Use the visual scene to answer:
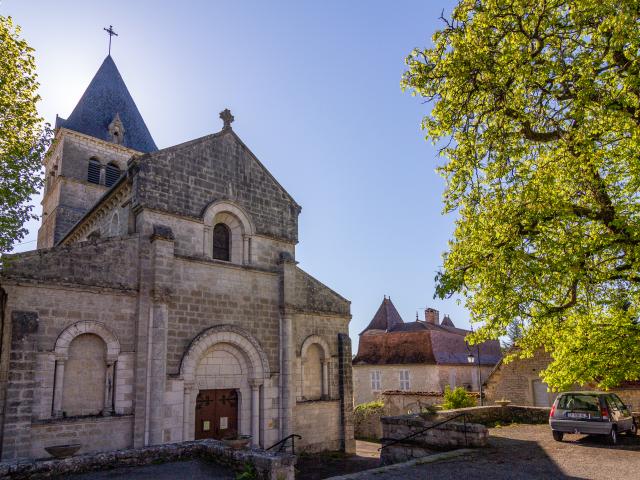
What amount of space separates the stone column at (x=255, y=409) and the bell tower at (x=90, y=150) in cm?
1629

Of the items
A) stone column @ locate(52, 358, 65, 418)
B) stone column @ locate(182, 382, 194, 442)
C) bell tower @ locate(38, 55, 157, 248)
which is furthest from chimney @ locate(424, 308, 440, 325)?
stone column @ locate(52, 358, 65, 418)

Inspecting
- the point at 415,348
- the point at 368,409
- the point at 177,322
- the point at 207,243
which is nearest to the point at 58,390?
the point at 177,322

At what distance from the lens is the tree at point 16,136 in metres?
10.4

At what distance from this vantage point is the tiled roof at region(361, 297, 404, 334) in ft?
139

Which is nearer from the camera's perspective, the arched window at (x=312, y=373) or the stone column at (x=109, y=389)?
the stone column at (x=109, y=389)

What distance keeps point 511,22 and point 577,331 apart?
24.9 feet

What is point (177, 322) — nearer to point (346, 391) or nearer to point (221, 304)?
point (221, 304)

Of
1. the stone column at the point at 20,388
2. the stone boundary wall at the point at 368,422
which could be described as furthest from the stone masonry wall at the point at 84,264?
the stone boundary wall at the point at 368,422

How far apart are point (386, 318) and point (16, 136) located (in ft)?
116

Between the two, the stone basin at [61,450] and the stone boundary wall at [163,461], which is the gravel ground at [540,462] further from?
the stone basin at [61,450]

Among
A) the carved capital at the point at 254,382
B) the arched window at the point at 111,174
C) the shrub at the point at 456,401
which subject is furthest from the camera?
the arched window at the point at 111,174

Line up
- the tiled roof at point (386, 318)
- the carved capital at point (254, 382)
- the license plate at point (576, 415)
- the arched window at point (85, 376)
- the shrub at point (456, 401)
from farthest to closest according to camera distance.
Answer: the tiled roof at point (386, 318) → the shrub at point (456, 401) → the carved capital at point (254, 382) → the license plate at point (576, 415) → the arched window at point (85, 376)

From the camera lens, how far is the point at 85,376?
12.3m

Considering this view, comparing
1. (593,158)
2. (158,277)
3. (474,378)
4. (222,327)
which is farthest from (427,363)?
(593,158)
